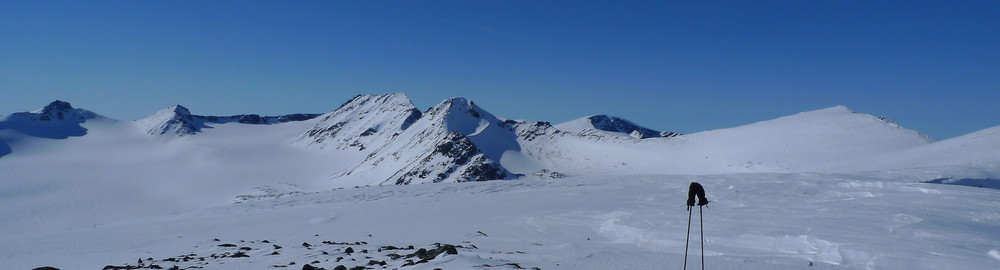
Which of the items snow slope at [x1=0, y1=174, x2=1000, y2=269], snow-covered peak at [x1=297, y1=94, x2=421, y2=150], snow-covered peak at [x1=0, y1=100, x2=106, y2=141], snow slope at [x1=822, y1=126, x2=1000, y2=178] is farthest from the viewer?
snow-covered peak at [x1=0, y1=100, x2=106, y2=141]

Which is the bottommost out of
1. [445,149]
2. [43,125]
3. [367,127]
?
[445,149]

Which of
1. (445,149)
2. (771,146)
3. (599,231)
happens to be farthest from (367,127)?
(599,231)

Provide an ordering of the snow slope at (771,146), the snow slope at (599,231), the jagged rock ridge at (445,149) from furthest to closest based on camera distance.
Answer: the jagged rock ridge at (445,149), the snow slope at (771,146), the snow slope at (599,231)

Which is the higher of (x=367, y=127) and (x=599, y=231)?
(x=367, y=127)

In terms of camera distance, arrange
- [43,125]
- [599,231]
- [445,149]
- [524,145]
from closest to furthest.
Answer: [599,231] < [445,149] < [524,145] < [43,125]

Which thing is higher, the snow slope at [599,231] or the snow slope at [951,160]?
the snow slope at [951,160]

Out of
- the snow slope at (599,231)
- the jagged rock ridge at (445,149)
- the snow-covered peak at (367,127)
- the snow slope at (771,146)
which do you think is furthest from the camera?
the snow-covered peak at (367,127)

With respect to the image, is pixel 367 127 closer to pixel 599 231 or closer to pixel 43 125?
pixel 43 125

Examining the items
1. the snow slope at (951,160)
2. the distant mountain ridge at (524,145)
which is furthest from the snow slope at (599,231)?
the distant mountain ridge at (524,145)

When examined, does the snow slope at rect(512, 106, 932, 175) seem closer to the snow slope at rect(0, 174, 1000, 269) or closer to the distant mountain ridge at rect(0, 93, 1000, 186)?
the distant mountain ridge at rect(0, 93, 1000, 186)

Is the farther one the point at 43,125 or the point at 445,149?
the point at 43,125

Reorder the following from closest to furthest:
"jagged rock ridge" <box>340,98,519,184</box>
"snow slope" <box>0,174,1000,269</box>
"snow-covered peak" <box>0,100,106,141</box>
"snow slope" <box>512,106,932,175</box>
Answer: "snow slope" <box>0,174,1000,269</box> < "snow slope" <box>512,106,932,175</box> < "jagged rock ridge" <box>340,98,519,184</box> < "snow-covered peak" <box>0,100,106,141</box>

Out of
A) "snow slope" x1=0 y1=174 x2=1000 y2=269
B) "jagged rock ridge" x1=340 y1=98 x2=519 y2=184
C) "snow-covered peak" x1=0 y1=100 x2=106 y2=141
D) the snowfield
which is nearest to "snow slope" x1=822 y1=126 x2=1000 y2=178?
the snowfield

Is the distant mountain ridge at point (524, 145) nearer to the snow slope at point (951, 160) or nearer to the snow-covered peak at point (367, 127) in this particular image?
the snow slope at point (951, 160)
